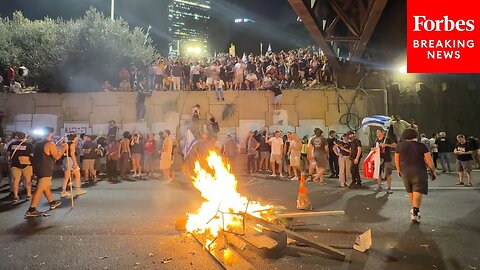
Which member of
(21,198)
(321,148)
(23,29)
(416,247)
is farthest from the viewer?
(23,29)

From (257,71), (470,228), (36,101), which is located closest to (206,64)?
(257,71)

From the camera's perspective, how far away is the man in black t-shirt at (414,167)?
691cm

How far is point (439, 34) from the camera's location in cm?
905

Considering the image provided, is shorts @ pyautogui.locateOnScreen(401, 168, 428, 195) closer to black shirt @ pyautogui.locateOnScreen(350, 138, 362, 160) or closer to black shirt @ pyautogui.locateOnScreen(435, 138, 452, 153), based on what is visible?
black shirt @ pyautogui.locateOnScreen(350, 138, 362, 160)

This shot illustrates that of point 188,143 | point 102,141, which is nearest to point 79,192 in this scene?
point 102,141

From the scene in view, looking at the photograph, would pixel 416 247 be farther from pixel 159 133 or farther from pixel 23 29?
pixel 23 29

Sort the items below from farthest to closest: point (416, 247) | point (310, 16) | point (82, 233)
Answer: point (310, 16) → point (82, 233) → point (416, 247)

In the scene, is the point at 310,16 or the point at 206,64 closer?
the point at 310,16

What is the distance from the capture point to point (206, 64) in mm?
18719

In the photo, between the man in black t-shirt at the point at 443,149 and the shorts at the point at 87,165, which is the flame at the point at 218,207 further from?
the man in black t-shirt at the point at 443,149

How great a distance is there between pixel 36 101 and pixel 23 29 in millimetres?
8556

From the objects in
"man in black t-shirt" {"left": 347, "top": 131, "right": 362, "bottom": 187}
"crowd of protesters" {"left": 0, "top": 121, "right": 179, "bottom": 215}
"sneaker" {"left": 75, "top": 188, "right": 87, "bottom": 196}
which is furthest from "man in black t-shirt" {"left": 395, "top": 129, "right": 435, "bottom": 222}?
"sneaker" {"left": 75, "top": 188, "right": 87, "bottom": 196}

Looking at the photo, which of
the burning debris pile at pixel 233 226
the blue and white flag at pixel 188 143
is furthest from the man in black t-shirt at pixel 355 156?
the blue and white flag at pixel 188 143

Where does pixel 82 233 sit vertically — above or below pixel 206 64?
below
